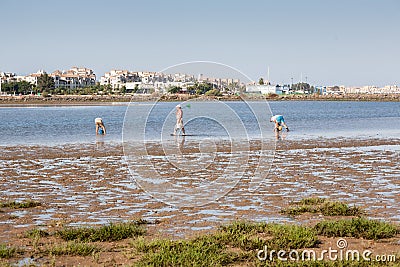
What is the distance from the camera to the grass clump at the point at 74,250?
804 cm

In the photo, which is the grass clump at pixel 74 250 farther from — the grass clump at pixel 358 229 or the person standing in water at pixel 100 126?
the person standing in water at pixel 100 126

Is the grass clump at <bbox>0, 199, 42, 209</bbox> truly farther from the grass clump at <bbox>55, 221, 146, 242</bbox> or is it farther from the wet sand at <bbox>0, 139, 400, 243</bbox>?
the grass clump at <bbox>55, 221, 146, 242</bbox>

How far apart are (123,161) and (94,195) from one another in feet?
22.2

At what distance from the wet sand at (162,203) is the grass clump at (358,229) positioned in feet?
2.89

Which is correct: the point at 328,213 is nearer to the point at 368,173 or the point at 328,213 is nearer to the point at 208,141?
the point at 368,173

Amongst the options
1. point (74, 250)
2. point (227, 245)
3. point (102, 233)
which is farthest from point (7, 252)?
point (227, 245)

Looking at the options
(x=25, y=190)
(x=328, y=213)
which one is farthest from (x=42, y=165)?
(x=328, y=213)

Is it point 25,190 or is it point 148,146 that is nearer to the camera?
point 25,190

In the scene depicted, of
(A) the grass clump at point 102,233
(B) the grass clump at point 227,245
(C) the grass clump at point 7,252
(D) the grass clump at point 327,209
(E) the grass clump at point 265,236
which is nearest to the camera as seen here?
(B) the grass clump at point 227,245

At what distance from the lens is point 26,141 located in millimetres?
28688

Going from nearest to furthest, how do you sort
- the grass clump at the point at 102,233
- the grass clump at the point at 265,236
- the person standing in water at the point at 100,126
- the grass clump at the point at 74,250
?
the grass clump at the point at 74,250, the grass clump at the point at 265,236, the grass clump at the point at 102,233, the person standing in water at the point at 100,126

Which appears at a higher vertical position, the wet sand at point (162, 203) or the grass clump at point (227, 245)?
the grass clump at point (227, 245)

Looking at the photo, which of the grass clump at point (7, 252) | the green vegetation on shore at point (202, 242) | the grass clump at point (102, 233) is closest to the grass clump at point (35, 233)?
the green vegetation on shore at point (202, 242)

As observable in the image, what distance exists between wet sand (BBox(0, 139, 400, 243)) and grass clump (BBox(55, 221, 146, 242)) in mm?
516
